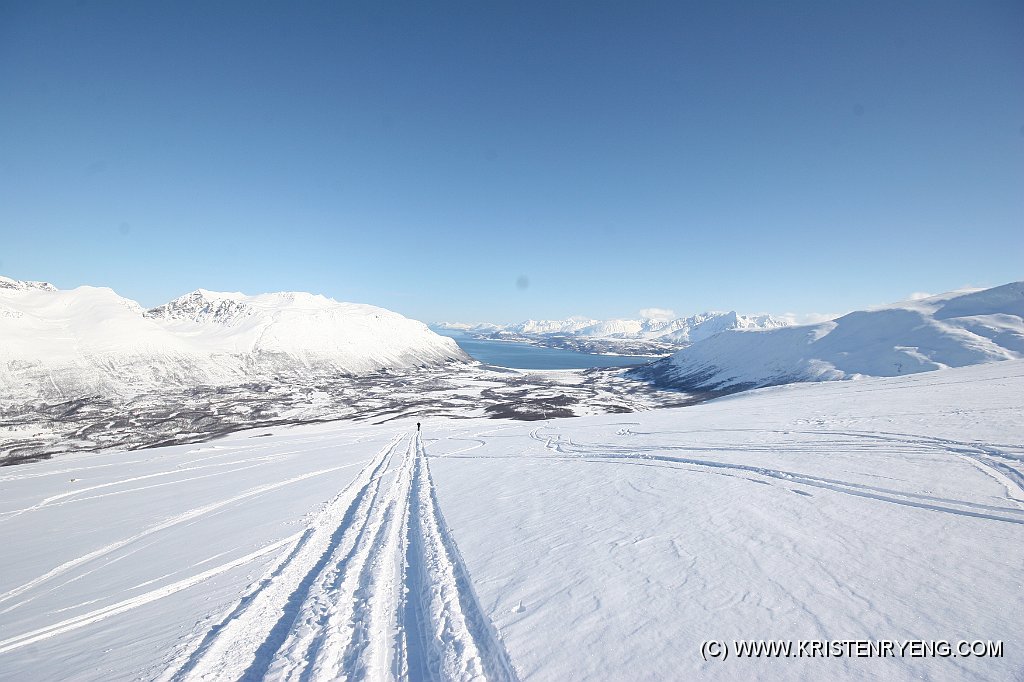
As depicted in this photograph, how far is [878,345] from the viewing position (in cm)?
9762

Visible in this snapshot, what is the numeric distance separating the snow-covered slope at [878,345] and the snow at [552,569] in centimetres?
9884

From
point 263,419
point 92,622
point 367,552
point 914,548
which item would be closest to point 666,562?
point 914,548

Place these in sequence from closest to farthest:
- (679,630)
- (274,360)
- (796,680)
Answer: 1. (796,680)
2. (679,630)
3. (274,360)

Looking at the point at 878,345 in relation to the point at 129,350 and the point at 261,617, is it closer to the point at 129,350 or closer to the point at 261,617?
the point at 261,617

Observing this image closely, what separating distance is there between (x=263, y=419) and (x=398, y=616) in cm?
9350

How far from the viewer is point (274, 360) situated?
522 ft

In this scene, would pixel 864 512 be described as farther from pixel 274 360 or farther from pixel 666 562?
pixel 274 360

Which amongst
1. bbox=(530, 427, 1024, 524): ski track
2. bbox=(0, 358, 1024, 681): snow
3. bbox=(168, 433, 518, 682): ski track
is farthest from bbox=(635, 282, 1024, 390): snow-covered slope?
bbox=(168, 433, 518, 682): ski track

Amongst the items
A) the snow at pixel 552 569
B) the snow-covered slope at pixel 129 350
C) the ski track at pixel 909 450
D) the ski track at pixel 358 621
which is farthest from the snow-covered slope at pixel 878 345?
the snow-covered slope at pixel 129 350

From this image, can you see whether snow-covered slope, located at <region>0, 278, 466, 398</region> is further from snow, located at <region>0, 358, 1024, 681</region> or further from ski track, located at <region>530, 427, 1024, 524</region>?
ski track, located at <region>530, 427, 1024, 524</region>

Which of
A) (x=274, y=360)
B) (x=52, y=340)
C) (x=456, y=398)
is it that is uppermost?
(x=52, y=340)

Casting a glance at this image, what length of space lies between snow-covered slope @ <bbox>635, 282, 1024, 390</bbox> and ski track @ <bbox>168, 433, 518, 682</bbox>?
113633mm

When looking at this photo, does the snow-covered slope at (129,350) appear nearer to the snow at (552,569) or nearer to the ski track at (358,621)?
the snow at (552,569)

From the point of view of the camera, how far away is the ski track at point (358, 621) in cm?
502
